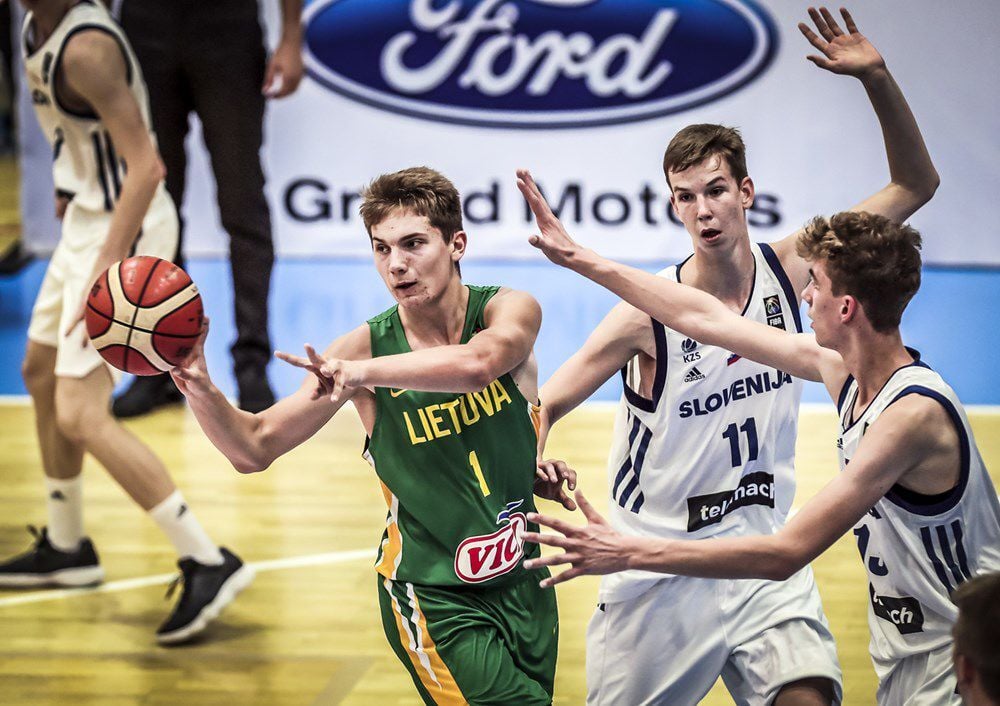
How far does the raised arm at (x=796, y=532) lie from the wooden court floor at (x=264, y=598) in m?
1.96

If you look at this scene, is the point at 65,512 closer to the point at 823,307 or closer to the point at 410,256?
the point at 410,256

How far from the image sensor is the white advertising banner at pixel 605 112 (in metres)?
10.7

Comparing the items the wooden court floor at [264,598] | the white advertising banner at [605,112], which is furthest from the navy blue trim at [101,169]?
the white advertising banner at [605,112]

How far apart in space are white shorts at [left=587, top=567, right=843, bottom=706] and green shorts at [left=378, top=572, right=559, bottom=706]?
12.9 inches

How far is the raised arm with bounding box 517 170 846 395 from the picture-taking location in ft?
12.2

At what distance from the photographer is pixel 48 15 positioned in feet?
18.9

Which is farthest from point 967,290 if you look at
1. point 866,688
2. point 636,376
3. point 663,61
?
point 636,376

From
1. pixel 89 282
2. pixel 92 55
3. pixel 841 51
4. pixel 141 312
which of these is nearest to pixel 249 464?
pixel 141 312

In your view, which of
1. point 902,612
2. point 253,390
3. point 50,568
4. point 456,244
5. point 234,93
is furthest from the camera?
point 234,93

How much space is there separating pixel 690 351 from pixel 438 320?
0.76m

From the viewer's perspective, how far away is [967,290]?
1061 centimetres

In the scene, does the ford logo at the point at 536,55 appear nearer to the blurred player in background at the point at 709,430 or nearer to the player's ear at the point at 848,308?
the blurred player in background at the point at 709,430

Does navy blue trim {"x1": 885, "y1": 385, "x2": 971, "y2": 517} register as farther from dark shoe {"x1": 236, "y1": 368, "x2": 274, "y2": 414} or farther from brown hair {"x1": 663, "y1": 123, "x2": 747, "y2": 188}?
dark shoe {"x1": 236, "y1": 368, "x2": 274, "y2": 414}

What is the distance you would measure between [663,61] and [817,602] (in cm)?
762
